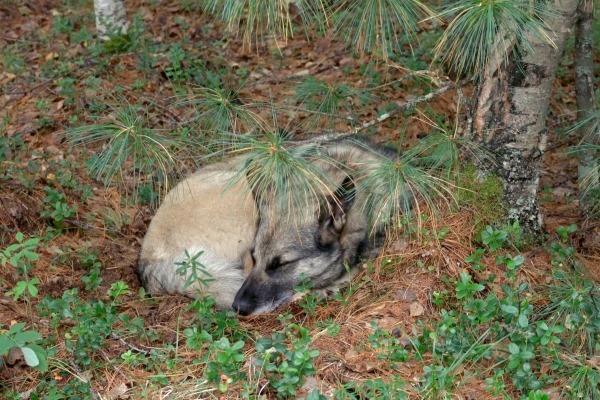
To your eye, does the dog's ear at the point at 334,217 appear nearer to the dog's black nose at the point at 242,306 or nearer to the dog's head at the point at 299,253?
the dog's head at the point at 299,253

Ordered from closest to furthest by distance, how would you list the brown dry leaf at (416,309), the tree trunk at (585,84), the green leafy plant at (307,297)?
the brown dry leaf at (416,309) → the green leafy plant at (307,297) → the tree trunk at (585,84)

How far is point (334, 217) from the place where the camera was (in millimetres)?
4816

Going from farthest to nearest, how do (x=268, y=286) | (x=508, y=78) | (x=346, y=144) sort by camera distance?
(x=346, y=144) < (x=268, y=286) < (x=508, y=78)

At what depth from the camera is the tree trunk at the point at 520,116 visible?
416 centimetres

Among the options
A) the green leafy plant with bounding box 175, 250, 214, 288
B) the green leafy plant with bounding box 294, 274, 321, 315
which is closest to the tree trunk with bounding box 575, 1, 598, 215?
the green leafy plant with bounding box 294, 274, 321, 315

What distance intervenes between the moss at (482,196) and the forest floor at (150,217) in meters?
0.06

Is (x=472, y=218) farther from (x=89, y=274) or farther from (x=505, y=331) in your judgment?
(x=89, y=274)

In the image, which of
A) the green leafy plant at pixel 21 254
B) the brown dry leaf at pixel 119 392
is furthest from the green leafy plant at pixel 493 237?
the green leafy plant at pixel 21 254

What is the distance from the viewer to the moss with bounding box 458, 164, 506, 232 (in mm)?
4391

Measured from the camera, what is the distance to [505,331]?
3615 millimetres

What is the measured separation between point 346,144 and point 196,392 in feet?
Answer: 7.29

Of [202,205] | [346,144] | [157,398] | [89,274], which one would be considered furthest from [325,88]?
[157,398]

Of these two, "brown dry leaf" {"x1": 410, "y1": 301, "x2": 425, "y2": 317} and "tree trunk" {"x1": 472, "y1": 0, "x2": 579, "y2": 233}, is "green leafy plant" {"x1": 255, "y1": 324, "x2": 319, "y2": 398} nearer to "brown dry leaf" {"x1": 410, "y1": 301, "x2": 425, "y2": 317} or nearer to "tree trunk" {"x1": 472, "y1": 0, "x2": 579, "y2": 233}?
"brown dry leaf" {"x1": 410, "y1": 301, "x2": 425, "y2": 317}

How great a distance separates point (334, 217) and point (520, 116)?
4.47ft
